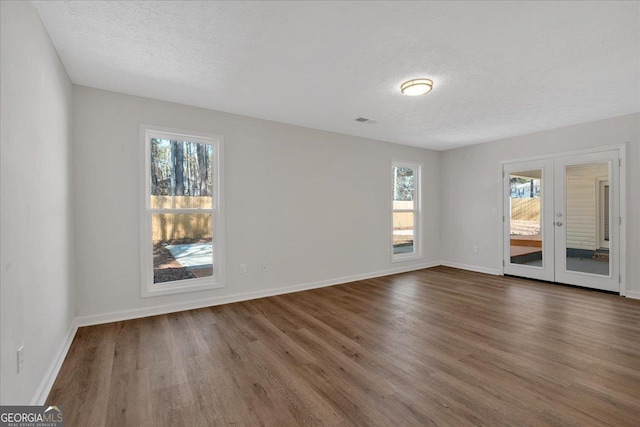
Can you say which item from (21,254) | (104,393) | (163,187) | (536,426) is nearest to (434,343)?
(536,426)

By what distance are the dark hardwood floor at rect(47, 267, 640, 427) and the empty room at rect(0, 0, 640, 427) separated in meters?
0.02

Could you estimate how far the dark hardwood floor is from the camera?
171cm

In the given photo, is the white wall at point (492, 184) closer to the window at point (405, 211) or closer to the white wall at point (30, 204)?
the window at point (405, 211)

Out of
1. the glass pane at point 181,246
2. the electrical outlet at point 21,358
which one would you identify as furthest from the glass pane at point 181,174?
the electrical outlet at point 21,358

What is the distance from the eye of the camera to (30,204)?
1.76 m

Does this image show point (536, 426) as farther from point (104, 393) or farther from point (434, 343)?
→ point (104, 393)

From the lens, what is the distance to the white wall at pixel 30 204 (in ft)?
4.73

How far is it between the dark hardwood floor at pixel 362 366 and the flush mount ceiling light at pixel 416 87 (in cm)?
249

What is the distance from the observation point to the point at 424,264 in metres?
6.20

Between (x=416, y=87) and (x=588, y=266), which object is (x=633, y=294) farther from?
(x=416, y=87)

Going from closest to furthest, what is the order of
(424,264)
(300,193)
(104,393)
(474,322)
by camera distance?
(104,393)
(474,322)
(300,193)
(424,264)

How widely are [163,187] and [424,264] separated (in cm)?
517

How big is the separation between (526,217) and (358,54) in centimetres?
450

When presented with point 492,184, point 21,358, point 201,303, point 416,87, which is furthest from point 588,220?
point 21,358
